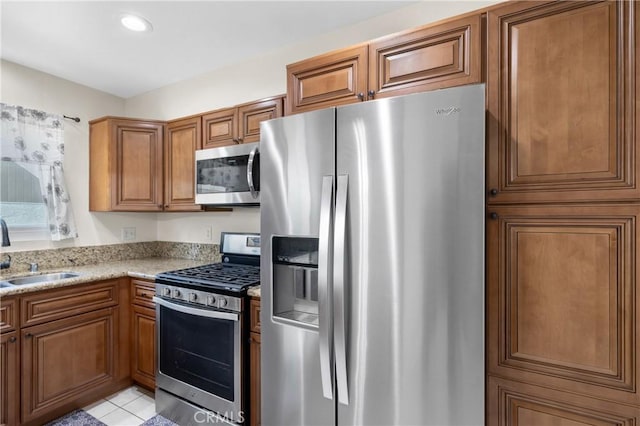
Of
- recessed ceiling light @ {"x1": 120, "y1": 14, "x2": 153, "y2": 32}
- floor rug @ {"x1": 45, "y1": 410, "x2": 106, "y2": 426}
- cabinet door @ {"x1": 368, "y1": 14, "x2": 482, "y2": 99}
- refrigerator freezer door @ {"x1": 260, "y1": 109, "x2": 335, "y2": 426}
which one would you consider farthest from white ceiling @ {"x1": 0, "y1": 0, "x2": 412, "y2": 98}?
floor rug @ {"x1": 45, "y1": 410, "x2": 106, "y2": 426}

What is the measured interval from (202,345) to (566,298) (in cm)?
191

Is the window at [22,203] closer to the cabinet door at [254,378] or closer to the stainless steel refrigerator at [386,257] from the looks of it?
the cabinet door at [254,378]

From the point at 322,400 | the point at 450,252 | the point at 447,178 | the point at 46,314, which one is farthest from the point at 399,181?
the point at 46,314

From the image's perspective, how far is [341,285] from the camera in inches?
52.3

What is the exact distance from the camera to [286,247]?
5.21 feet

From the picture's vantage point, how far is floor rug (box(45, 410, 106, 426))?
Result: 2.14 m

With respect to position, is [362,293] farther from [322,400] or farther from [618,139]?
[618,139]

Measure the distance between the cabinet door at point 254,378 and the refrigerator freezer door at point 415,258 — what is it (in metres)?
0.64

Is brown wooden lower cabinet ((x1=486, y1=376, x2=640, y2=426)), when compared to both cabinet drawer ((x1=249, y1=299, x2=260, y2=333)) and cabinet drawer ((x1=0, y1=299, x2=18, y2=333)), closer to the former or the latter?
cabinet drawer ((x1=249, y1=299, x2=260, y2=333))

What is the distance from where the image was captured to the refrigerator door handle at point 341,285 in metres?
1.33

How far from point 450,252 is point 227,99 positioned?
2377 millimetres

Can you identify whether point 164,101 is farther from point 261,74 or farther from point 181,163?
point 261,74

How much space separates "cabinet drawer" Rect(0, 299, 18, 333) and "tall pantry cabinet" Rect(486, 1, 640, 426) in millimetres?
2632

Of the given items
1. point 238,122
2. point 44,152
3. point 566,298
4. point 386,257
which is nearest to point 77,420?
point 44,152
